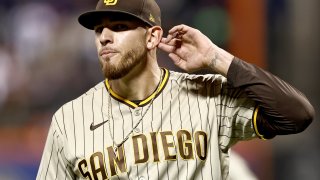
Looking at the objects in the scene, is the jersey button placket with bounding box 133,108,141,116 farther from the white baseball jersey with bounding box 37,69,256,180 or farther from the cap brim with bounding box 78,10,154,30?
the cap brim with bounding box 78,10,154,30

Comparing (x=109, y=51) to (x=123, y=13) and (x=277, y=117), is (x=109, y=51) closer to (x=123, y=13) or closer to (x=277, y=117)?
(x=123, y=13)

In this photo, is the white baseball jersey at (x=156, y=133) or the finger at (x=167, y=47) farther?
the finger at (x=167, y=47)

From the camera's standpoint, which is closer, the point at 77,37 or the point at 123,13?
the point at 123,13

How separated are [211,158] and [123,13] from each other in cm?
68

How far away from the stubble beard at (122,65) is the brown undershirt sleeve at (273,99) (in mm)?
403

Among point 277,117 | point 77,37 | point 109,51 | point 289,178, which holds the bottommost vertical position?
point 289,178

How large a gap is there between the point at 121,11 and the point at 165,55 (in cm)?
318

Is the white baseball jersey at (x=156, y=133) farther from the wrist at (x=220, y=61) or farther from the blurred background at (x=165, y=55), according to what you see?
→ the blurred background at (x=165, y=55)

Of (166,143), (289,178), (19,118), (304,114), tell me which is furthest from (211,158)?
(19,118)

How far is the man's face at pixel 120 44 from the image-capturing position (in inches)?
134

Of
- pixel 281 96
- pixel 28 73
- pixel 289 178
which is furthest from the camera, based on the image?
pixel 28 73

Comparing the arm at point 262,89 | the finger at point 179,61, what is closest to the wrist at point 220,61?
the arm at point 262,89

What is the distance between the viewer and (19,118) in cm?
655

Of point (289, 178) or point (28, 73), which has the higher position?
point (28, 73)
